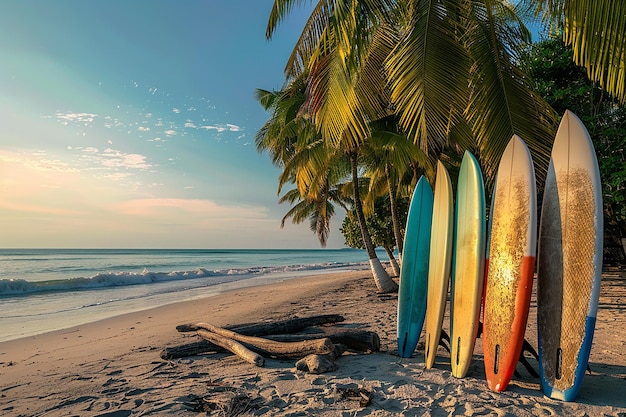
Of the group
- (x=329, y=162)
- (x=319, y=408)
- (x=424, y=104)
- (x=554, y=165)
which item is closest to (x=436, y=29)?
(x=424, y=104)

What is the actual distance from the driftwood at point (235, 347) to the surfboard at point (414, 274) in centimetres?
148

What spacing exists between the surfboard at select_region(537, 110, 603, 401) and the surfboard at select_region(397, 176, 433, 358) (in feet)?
3.85

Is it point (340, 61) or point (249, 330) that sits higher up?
point (340, 61)

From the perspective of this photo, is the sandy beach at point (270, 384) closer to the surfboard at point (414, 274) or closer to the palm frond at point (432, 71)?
the surfboard at point (414, 274)

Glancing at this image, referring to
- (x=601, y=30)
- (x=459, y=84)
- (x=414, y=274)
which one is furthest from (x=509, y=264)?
(x=601, y=30)

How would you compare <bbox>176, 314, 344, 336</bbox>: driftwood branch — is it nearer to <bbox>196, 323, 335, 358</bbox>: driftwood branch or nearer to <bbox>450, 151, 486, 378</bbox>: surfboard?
<bbox>196, 323, 335, 358</bbox>: driftwood branch

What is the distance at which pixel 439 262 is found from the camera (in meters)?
3.74

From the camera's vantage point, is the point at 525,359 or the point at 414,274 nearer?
the point at 525,359

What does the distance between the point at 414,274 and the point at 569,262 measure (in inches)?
59.0

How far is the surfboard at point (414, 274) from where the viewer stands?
13.0 ft

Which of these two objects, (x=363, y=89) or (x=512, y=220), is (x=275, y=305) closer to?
(x=363, y=89)

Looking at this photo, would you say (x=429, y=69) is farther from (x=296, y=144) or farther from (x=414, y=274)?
(x=296, y=144)

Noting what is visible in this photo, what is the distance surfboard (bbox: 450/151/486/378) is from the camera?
329cm

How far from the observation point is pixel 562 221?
3.00m
